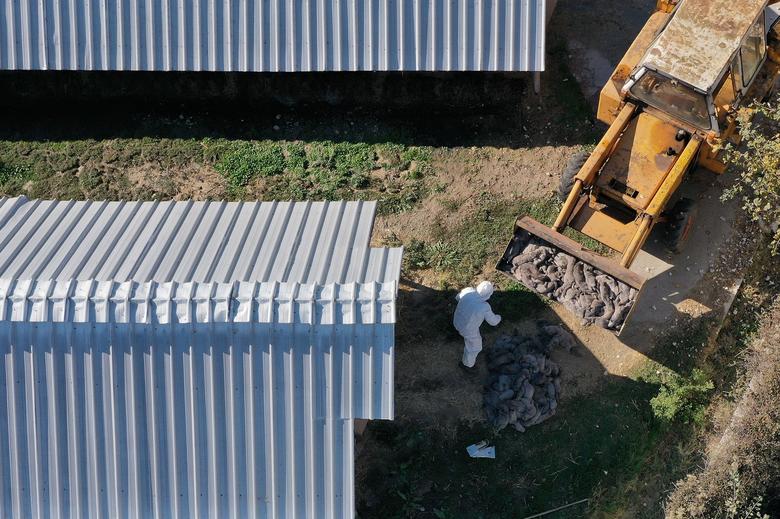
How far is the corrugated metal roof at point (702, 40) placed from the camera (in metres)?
11.7

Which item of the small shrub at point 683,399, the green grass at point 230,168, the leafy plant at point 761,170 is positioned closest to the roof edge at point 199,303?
the green grass at point 230,168

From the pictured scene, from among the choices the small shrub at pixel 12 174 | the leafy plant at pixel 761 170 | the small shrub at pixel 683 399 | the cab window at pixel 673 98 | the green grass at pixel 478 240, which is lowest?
the small shrub at pixel 683 399

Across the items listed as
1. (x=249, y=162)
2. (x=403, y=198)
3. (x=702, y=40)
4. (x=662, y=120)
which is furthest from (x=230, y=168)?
(x=702, y=40)

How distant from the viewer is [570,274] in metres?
12.4

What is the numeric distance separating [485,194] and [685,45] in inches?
163

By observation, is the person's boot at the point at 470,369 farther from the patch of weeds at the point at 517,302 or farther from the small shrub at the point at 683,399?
the small shrub at the point at 683,399

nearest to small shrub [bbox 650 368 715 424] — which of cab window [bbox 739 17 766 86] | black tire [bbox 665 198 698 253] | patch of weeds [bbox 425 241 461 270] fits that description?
black tire [bbox 665 198 698 253]

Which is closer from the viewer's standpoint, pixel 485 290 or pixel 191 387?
pixel 191 387

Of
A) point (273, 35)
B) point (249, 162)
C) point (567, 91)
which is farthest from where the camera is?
point (567, 91)

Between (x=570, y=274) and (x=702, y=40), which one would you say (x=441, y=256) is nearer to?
(x=570, y=274)

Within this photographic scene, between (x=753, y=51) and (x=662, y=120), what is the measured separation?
1766 millimetres

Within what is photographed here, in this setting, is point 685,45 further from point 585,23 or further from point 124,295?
point 124,295

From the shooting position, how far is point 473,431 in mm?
12883

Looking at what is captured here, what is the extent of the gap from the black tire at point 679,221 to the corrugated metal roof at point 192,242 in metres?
4.77
